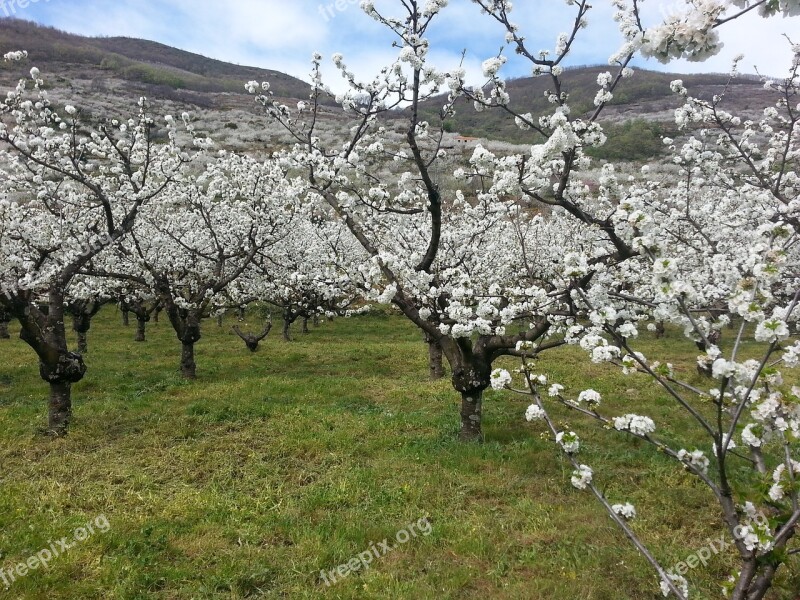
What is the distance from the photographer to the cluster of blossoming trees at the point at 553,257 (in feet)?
11.0

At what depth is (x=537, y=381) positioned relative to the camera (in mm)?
4902

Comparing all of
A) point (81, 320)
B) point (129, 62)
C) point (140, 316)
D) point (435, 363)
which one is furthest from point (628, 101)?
point (129, 62)

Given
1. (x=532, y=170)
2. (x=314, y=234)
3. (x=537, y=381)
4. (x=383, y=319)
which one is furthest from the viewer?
(x=383, y=319)

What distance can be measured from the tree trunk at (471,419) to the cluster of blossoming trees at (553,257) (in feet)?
0.16

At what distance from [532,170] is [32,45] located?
475ft

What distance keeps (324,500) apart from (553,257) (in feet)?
26.7

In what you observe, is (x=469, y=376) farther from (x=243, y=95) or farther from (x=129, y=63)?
(x=129, y=63)

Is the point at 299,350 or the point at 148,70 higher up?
the point at 148,70

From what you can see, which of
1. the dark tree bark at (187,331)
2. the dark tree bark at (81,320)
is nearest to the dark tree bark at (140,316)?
the dark tree bark at (81,320)

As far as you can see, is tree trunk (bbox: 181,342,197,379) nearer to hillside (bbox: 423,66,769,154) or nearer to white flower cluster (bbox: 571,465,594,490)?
white flower cluster (bbox: 571,465,594,490)

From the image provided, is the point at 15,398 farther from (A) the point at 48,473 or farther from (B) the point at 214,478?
(B) the point at 214,478

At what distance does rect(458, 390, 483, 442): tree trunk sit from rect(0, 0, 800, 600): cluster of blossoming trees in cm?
5

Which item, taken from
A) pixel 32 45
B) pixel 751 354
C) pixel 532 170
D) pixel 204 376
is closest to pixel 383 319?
pixel 204 376

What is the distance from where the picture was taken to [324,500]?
7293 mm
